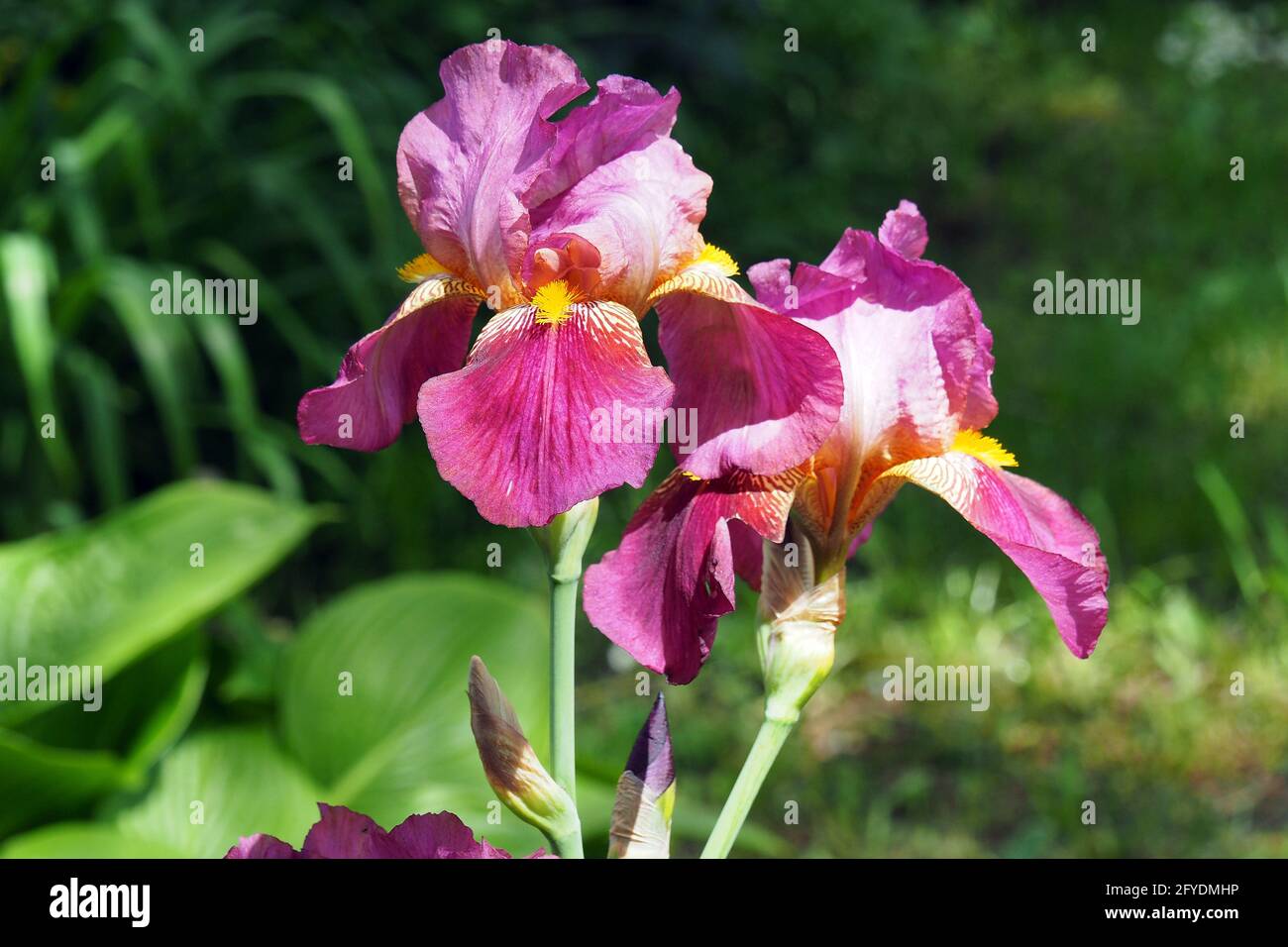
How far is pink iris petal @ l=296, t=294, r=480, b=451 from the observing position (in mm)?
732

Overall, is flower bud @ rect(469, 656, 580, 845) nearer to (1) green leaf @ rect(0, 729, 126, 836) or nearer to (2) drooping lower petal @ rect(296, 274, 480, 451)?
(2) drooping lower petal @ rect(296, 274, 480, 451)

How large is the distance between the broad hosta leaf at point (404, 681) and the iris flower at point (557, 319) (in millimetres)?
1481

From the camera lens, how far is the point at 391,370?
75cm

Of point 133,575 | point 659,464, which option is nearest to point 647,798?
point 133,575

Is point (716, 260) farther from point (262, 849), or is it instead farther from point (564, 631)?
point (262, 849)

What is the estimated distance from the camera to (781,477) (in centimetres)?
69

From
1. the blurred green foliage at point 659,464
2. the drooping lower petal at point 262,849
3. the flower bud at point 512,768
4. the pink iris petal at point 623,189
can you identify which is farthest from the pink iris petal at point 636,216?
the blurred green foliage at point 659,464

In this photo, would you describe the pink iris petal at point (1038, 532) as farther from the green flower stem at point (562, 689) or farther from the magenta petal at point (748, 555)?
the green flower stem at point (562, 689)

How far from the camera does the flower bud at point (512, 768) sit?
2.25 feet

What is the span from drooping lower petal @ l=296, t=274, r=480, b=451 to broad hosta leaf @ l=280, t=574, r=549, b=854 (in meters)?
1.43

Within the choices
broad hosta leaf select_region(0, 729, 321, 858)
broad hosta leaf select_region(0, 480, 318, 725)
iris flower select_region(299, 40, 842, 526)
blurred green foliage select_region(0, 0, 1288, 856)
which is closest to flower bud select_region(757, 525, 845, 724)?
iris flower select_region(299, 40, 842, 526)
